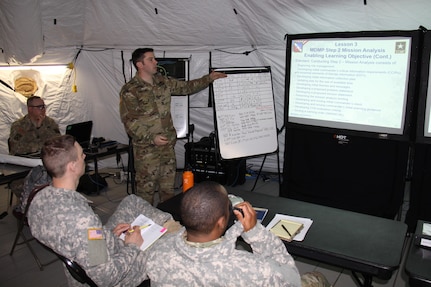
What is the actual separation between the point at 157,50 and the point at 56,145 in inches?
139

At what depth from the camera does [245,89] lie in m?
3.85

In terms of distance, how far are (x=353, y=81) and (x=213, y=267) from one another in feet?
7.43

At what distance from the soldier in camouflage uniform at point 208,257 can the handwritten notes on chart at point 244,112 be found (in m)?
2.41

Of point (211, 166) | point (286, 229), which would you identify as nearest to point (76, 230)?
point (286, 229)

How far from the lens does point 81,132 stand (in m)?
3.90

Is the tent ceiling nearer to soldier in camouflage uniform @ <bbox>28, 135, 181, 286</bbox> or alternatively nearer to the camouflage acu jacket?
the camouflage acu jacket

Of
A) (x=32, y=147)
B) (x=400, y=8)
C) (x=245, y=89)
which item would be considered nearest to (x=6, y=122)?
(x=32, y=147)

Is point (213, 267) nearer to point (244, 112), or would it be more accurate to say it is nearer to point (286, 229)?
point (286, 229)

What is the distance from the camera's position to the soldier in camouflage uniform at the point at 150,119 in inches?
137

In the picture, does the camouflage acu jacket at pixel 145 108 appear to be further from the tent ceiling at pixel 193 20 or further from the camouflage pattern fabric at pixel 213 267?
the camouflage pattern fabric at pixel 213 267

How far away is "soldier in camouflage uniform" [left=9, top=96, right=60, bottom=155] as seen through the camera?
388cm

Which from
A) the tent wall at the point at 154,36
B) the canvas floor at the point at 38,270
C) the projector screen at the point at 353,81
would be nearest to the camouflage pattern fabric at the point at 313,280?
the canvas floor at the point at 38,270

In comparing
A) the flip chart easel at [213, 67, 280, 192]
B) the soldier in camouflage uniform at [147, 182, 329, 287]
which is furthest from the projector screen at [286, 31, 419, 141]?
the soldier in camouflage uniform at [147, 182, 329, 287]

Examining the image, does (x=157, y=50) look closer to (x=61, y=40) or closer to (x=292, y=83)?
(x=61, y=40)
